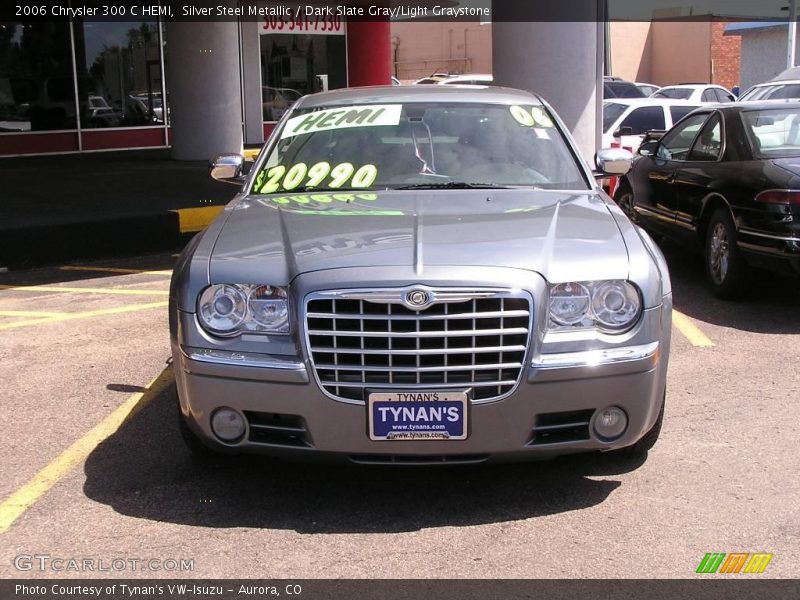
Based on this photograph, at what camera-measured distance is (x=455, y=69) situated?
51.5 meters

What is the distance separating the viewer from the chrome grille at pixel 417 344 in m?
3.71

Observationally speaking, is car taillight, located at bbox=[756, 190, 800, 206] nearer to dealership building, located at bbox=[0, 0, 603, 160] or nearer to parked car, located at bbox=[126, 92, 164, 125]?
dealership building, located at bbox=[0, 0, 603, 160]

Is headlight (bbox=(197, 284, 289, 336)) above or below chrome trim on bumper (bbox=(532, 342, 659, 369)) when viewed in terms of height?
above

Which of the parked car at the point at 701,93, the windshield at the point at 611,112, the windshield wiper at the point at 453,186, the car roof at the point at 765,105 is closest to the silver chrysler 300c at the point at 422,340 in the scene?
the windshield wiper at the point at 453,186

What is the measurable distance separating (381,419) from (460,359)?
0.37 m

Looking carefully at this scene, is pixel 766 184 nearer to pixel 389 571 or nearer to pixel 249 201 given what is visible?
pixel 249 201

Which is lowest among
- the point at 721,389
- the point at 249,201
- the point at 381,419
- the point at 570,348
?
the point at 721,389

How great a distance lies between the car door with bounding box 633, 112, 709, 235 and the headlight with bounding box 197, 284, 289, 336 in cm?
573

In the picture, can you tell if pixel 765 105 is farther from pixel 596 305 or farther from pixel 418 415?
pixel 418 415

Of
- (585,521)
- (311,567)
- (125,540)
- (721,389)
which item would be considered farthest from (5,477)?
(721,389)

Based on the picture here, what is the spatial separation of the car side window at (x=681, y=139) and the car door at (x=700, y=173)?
20 cm

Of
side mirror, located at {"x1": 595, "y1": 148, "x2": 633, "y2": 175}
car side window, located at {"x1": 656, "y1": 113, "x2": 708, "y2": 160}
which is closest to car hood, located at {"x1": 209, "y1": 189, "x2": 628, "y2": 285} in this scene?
side mirror, located at {"x1": 595, "y1": 148, "x2": 633, "y2": 175}

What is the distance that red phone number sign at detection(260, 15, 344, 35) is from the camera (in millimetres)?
22864

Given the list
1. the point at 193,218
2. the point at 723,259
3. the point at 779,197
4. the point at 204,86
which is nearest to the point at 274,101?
the point at 204,86
